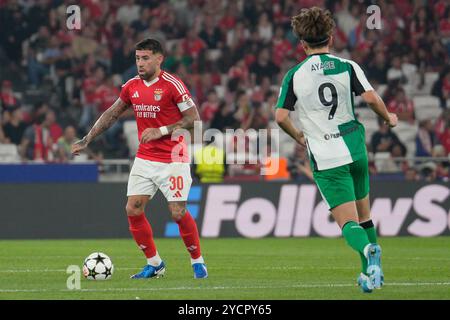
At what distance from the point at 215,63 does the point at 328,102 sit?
16621 mm

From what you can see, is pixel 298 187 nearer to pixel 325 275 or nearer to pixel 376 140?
pixel 376 140

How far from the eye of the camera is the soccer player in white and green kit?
9492 millimetres

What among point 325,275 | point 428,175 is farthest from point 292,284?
point 428,175

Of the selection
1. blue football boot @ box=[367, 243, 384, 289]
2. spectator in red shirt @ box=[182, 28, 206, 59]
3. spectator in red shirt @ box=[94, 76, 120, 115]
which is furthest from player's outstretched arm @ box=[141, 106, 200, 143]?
spectator in red shirt @ box=[182, 28, 206, 59]

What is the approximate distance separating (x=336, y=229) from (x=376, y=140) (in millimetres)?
3381

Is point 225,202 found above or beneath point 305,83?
beneath

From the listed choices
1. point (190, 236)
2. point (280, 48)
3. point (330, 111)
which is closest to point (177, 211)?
point (190, 236)

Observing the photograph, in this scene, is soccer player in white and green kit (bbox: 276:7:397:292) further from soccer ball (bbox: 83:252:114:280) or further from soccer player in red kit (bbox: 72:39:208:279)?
soccer ball (bbox: 83:252:114:280)

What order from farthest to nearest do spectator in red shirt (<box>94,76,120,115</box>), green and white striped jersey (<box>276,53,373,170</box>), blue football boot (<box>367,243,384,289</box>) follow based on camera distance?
spectator in red shirt (<box>94,76,120,115</box>) → green and white striped jersey (<box>276,53,373,170</box>) → blue football boot (<box>367,243,384,289</box>)

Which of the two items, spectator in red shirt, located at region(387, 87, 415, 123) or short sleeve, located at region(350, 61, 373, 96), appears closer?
short sleeve, located at region(350, 61, 373, 96)

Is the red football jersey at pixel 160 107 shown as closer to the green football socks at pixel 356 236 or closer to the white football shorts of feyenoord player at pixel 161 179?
the white football shorts of feyenoord player at pixel 161 179

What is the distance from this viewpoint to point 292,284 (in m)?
10.8

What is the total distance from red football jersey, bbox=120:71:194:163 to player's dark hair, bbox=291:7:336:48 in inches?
94.3

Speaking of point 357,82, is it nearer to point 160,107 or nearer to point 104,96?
point 160,107
